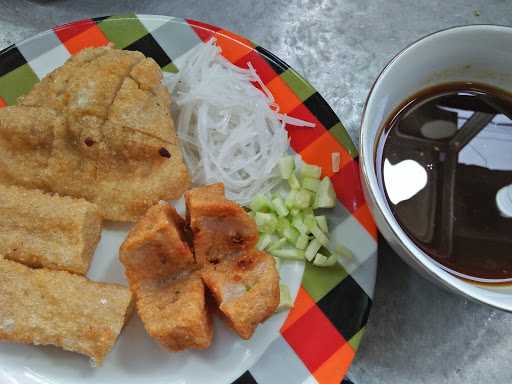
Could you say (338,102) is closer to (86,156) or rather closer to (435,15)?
(435,15)

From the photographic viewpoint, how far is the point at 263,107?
8.22 feet

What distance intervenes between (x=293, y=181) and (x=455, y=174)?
67 centimetres

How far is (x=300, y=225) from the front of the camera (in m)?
2.29

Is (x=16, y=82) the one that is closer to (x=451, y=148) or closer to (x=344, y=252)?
(x=344, y=252)

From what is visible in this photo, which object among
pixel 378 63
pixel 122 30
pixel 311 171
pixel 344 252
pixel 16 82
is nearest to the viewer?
pixel 344 252

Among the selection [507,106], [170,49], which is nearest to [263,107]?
[170,49]

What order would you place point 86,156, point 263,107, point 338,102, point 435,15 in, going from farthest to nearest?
point 435,15 → point 338,102 → point 263,107 → point 86,156

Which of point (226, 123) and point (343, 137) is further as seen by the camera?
point (226, 123)

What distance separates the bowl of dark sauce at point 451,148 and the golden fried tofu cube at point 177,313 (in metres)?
0.76

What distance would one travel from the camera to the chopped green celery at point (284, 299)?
7.11ft

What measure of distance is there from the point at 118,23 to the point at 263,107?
2.68 ft

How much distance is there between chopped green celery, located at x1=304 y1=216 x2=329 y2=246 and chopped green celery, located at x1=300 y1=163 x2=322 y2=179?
19 centimetres

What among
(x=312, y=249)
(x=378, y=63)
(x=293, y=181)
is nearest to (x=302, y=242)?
(x=312, y=249)

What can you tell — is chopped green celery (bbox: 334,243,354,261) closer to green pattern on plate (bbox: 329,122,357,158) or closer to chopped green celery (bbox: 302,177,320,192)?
chopped green celery (bbox: 302,177,320,192)
